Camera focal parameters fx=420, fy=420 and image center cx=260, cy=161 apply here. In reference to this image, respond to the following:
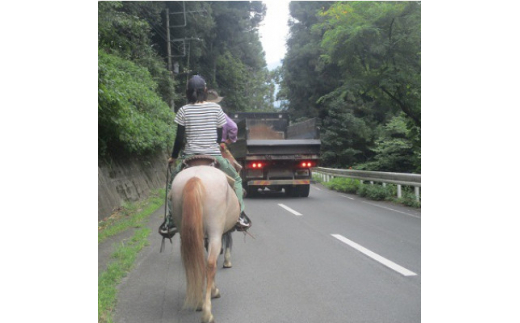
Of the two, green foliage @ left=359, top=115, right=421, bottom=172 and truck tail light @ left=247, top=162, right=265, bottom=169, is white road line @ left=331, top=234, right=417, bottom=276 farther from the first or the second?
green foliage @ left=359, top=115, right=421, bottom=172

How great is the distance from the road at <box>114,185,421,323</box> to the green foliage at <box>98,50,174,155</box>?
2.95 meters

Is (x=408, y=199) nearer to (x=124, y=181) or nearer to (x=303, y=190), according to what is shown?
(x=303, y=190)

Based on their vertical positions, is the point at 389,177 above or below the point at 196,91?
below

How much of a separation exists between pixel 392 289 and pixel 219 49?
105 feet

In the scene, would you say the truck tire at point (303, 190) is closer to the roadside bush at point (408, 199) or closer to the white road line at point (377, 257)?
the roadside bush at point (408, 199)

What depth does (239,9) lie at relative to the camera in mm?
34031

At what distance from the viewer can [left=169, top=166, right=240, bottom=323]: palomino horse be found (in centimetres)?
369

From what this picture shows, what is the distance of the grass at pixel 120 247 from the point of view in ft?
13.9

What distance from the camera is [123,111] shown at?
959cm

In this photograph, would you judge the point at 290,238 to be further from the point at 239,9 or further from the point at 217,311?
the point at 239,9

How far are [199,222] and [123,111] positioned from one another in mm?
6648

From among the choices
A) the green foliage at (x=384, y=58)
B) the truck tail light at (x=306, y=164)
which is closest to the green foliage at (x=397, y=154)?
the green foliage at (x=384, y=58)

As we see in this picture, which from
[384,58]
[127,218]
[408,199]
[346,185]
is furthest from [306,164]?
[127,218]

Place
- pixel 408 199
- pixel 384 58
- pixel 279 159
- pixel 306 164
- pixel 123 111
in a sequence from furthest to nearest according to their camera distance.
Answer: pixel 306 164 < pixel 279 159 < pixel 384 58 < pixel 408 199 < pixel 123 111
